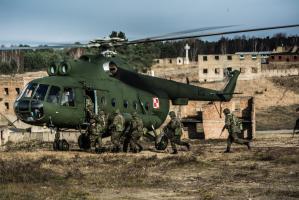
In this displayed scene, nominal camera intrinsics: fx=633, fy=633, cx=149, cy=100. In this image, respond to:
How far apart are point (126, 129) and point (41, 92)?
2995 millimetres

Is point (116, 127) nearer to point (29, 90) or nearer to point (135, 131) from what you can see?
point (135, 131)

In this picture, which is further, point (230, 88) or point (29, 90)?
point (230, 88)

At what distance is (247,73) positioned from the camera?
70.2m

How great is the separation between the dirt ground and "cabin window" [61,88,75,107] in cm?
191

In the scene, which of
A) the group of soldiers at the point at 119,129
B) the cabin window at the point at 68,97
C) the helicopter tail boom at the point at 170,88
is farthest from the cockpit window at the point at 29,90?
the helicopter tail boom at the point at 170,88

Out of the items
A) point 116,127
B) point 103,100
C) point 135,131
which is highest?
point 103,100

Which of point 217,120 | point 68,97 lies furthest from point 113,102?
point 217,120

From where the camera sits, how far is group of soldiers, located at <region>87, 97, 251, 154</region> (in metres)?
19.7

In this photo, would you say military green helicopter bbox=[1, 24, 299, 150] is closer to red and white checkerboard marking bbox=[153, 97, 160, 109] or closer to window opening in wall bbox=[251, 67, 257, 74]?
red and white checkerboard marking bbox=[153, 97, 160, 109]

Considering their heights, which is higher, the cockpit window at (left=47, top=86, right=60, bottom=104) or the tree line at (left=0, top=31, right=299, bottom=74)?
the tree line at (left=0, top=31, right=299, bottom=74)

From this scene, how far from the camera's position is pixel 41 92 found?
19188mm

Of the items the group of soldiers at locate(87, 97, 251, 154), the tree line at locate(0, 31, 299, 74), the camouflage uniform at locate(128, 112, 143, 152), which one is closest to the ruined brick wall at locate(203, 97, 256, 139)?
the group of soldiers at locate(87, 97, 251, 154)

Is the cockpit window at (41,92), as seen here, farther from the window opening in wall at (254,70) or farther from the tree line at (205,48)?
the tree line at (205,48)

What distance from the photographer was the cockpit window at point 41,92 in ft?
62.6
